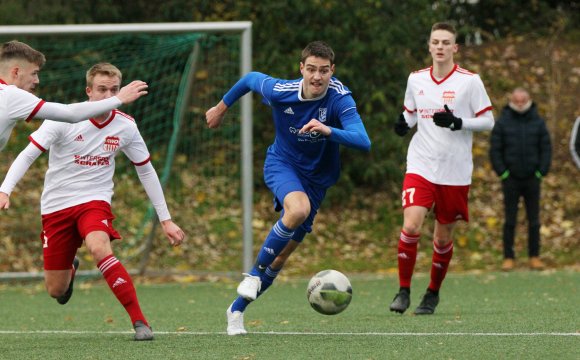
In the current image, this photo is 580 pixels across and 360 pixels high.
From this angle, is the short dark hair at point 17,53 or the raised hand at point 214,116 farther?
the raised hand at point 214,116

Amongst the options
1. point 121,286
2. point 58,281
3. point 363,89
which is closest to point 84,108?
point 121,286

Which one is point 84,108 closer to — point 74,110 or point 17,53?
point 74,110

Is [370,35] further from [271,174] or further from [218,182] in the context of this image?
[271,174]

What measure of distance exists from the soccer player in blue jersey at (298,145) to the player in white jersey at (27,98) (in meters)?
1.08

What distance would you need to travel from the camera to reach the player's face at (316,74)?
24.4 feet

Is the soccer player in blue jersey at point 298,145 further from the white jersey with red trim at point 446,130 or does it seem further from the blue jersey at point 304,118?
the white jersey with red trim at point 446,130

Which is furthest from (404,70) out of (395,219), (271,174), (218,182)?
(271,174)

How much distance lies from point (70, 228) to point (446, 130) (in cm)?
288

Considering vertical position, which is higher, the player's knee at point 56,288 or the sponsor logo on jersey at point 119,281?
the sponsor logo on jersey at point 119,281

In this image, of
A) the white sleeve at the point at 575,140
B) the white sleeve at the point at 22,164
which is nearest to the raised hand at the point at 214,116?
the white sleeve at the point at 22,164

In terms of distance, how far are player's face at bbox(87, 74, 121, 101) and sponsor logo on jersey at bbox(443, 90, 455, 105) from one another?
256 centimetres

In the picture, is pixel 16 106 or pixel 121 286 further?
pixel 121 286

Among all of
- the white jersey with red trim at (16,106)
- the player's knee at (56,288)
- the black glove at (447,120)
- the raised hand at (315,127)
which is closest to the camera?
the white jersey with red trim at (16,106)

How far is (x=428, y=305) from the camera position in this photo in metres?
8.91
